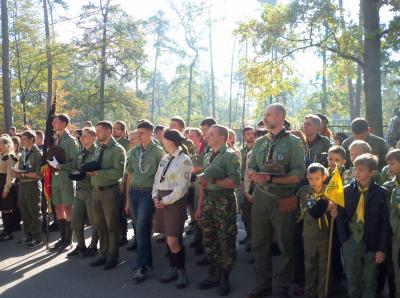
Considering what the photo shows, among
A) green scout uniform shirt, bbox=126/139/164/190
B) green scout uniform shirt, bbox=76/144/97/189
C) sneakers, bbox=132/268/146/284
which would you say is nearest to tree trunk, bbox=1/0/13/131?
green scout uniform shirt, bbox=76/144/97/189

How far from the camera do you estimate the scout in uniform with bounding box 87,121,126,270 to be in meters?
6.54

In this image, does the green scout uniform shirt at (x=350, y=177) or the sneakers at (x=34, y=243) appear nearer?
the green scout uniform shirt at (x=350, y=177)

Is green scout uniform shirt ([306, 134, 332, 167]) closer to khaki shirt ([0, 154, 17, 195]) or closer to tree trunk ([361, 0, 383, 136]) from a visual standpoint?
khaki shirt ([0, 154, 17, 195])

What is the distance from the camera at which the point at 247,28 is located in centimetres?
1612

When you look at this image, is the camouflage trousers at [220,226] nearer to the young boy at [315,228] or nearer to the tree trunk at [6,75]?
the young boy at [315,228]

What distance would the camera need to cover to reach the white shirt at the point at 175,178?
18.2 feet

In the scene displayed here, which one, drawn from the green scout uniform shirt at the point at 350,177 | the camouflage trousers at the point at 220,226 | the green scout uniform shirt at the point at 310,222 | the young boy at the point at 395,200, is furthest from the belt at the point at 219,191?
the young boy at the point at 395,200

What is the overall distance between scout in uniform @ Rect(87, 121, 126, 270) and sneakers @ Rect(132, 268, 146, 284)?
73 cm

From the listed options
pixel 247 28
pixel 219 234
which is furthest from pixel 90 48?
pixel 219 234

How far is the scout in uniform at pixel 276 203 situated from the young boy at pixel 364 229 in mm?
595

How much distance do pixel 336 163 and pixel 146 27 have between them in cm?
2295

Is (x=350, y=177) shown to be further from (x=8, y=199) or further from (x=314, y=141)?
(x=8, y=199)

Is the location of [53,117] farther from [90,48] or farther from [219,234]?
[90,48]

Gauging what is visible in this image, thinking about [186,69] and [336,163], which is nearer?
[336,163]
